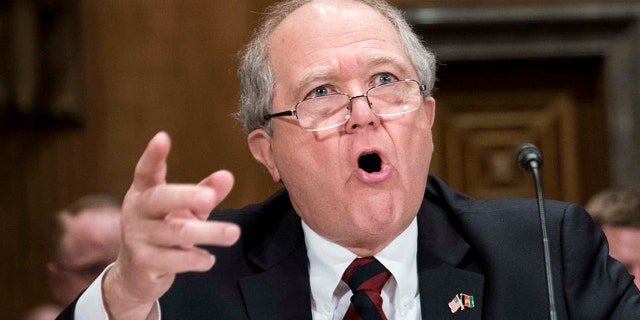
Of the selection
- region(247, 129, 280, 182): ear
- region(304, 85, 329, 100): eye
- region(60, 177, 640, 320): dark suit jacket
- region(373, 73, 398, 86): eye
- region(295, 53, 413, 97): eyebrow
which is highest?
region(295, 53, 413, 97): eyebrow

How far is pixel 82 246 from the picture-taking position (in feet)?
13.5

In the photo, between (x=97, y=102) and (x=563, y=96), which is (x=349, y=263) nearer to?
(x=97, y=102)

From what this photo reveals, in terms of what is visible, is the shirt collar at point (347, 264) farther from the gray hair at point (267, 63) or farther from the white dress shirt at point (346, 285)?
the gray hair at point (267, 63)

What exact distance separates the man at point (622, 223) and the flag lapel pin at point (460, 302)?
156cm

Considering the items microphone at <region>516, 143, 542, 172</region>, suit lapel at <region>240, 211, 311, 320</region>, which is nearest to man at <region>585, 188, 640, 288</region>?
microphone at <region>516, 143, 542, 172</region>

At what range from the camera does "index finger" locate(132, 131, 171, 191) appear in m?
1.91

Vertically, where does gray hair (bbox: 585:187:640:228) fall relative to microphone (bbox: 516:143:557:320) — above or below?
below

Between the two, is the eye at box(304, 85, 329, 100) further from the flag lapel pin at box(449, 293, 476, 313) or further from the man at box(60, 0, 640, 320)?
Answer: the flag lapel pin at box(449, 293, 476, 313)

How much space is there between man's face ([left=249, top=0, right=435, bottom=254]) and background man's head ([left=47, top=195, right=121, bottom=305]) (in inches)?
62.5

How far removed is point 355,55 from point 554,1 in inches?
124

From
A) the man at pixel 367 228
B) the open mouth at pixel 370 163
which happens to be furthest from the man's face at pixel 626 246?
the open mouth at pixel 370 163

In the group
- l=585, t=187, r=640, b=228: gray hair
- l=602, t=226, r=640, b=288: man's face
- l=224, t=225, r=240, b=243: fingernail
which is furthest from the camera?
l=585, t=187, r=640, b=228: gray hair

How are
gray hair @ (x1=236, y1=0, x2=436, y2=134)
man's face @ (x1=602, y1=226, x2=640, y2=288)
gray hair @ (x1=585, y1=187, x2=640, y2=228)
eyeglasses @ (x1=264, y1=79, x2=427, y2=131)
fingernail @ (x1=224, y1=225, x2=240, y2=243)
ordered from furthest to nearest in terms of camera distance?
gray hair @ (x1=585, y1=187, x2=640, y2=228) → man's face @ (x1=602, y1=226, x2=640, y2=288) → gray hair @ (x1=236, y1=0, x2=436, y2=134) → eyeglasses @ (x1=264, y1=79, x2=427, y2=131) → fingernail @ (x1=224, y1=225, x2=240, y2=243)

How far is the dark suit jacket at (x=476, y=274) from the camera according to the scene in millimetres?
2486
